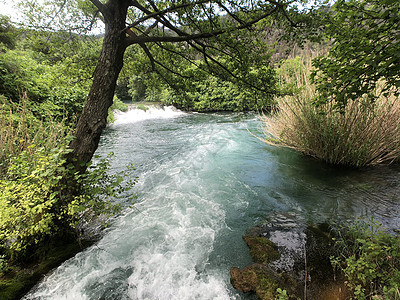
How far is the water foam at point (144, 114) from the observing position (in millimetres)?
16844

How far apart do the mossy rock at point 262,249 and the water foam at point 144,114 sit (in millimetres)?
14895

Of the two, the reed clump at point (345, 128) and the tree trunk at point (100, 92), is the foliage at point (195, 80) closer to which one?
the reed clump at point (345, 128)

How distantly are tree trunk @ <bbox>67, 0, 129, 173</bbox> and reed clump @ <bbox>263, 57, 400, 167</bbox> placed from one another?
4.19m

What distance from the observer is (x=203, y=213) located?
4.20 m

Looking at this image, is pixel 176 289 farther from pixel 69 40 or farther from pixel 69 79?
pixel 69 40

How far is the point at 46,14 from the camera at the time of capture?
371cm

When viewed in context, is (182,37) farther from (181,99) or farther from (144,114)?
(144,114)

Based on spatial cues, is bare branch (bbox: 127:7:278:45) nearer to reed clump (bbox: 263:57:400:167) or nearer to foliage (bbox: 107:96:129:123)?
reed clump (bbox: 263:57:400:167)

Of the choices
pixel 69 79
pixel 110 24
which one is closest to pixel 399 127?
pixel 110 24

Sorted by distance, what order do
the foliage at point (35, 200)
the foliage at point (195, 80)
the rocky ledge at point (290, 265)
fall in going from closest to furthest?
1. the foliage at point (35, 200)
2. the rocky ledge at point (290, 265)
3. the foliage at point (195, 80)

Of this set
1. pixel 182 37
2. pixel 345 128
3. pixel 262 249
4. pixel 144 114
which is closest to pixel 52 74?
pixel 182 37

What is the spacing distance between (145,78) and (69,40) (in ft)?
6.94

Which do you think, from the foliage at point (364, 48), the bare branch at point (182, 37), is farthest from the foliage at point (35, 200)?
the foliage at point (364, 48)

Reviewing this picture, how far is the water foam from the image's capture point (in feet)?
55.3
